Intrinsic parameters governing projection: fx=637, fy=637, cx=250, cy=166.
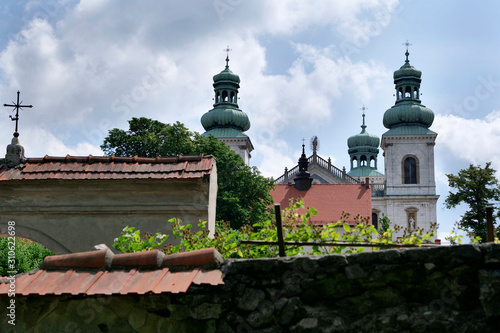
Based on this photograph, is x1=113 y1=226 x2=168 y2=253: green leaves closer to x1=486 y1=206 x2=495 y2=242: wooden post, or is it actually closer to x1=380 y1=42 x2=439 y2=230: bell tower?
x1=486 y1=206 x2=495 y2=242: wooden post

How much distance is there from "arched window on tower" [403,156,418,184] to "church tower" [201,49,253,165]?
637 inches

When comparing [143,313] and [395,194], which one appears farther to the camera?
[395,194]

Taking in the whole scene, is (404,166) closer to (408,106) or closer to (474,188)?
(408,106)

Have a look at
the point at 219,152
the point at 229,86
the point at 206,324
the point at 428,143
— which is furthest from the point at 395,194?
the point at 206,324

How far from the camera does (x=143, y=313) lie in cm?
488

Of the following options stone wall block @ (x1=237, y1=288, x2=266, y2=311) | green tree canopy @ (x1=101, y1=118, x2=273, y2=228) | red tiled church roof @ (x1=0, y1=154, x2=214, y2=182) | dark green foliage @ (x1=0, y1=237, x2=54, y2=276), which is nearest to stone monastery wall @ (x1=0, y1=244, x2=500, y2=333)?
stone wall block @ (x1=237, y1=288, x2=266, y2=311)

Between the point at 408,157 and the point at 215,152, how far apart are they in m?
35.7

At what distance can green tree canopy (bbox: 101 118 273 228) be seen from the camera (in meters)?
33.2

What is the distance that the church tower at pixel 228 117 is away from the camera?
63719 mm

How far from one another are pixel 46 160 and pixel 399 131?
59.9 meters

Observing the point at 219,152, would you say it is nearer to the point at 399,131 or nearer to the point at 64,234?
the point at 64,234

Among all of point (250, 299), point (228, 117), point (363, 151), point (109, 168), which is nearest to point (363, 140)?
point (363, 151)

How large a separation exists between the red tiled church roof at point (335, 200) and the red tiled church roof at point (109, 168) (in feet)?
103

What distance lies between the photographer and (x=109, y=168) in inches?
362
